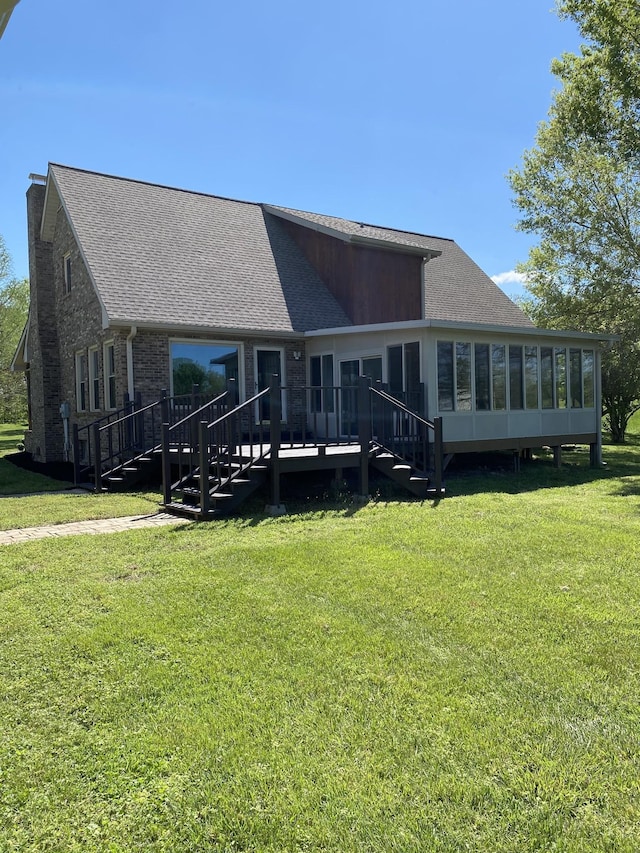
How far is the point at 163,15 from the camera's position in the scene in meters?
11.1

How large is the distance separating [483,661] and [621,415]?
2284 centimetres

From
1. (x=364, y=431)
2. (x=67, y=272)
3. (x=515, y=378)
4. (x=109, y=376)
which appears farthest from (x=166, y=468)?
(x=67, y=272)

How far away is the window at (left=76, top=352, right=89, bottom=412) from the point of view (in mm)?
15633

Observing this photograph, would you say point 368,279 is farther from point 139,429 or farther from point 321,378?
point 139,429

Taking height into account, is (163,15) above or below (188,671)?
above

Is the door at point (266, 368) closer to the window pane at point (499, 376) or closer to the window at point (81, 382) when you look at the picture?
the window at point (81, 382)

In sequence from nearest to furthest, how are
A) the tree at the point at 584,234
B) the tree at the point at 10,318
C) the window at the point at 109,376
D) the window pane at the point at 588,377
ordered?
the window at the point at 109,376, the window pane at the point at 588,377, the tree at the point at 584,234, the tree at the point at 10,318

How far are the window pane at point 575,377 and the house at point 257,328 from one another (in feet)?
0.14

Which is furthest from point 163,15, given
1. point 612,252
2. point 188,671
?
point 612,252

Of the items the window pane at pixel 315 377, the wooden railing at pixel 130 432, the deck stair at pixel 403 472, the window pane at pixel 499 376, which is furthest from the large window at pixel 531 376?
the wooden railing at pixel 130 432

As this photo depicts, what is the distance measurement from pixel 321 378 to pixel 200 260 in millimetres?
4272

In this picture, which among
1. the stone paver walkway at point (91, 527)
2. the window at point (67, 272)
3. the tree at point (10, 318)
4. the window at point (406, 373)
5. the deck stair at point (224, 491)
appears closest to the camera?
the stone paver walkway at point (91, 527)

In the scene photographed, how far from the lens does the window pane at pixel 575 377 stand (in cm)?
1476

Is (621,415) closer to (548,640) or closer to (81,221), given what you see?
(81,221)
